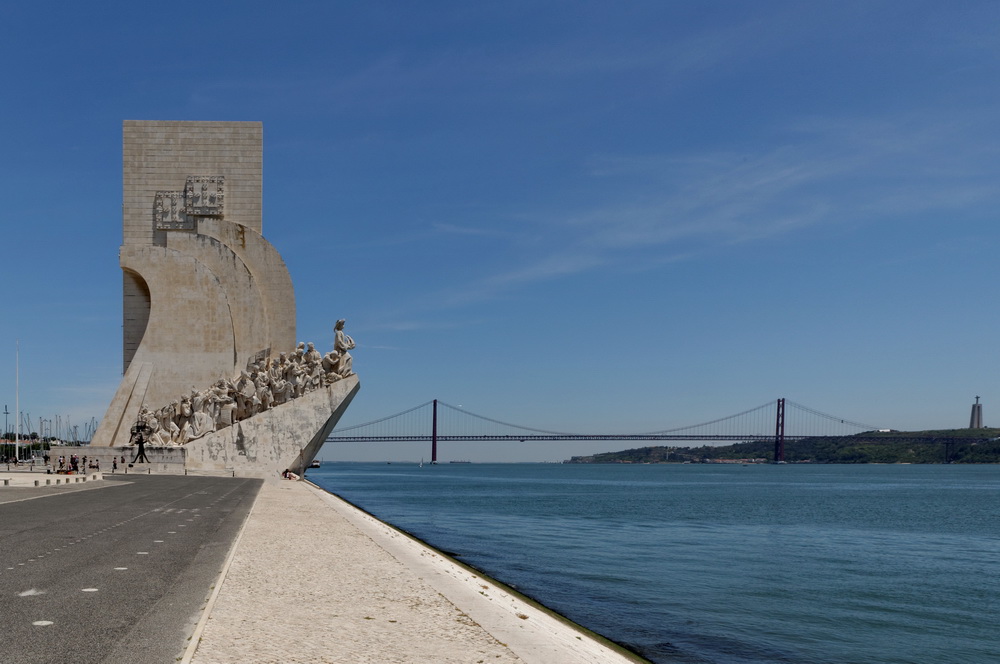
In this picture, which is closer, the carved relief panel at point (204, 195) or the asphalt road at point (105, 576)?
the asphalt road at point (105, 576)

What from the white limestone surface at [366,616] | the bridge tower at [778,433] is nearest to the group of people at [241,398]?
the white limestone surface at [366,616]

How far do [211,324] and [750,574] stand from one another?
15734 mm

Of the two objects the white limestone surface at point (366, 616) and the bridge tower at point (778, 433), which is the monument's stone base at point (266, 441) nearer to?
the white limestone surface at point (366, 616)

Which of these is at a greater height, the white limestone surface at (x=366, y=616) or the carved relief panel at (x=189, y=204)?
the carved relief panel at (x=189, y=204)

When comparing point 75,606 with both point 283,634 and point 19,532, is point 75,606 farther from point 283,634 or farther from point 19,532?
point 19,532

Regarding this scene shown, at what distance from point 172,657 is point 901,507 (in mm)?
21607

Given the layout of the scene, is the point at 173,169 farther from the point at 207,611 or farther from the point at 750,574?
the point at 207,611

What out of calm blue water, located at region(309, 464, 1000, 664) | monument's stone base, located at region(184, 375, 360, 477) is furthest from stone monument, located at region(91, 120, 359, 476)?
calm blue water, located at region(309, 464, 1000, 664)

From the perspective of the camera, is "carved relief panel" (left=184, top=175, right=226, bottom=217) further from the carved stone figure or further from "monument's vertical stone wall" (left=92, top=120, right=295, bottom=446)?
the carved stone figure

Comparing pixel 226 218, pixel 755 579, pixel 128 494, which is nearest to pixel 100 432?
pixel 226 218

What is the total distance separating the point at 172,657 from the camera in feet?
10.7

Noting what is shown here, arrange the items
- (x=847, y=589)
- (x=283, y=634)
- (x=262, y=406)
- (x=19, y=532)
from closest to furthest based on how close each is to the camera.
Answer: (x=283, y=634), (x=19, y=532), (x=847, y=589), (x=262, y=406)

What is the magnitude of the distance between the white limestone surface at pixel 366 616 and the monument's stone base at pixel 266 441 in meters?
13.0

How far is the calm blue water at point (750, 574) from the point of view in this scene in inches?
245
